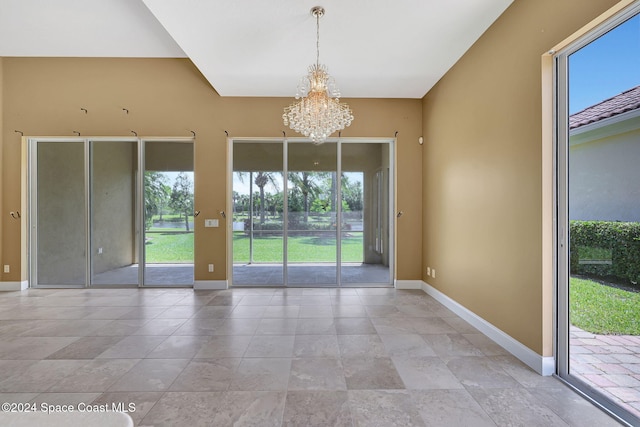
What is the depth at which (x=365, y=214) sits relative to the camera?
199 inches

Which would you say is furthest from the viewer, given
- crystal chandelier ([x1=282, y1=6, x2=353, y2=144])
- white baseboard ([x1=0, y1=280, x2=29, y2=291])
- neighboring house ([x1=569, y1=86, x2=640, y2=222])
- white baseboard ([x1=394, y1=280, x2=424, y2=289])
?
white baseboard ([x1=394, y1=280, x2=424, y2=289])

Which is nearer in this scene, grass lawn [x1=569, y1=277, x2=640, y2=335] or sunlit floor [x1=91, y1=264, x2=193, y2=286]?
grass lawn [x1=569, y1=277, x2=640, y2=335]

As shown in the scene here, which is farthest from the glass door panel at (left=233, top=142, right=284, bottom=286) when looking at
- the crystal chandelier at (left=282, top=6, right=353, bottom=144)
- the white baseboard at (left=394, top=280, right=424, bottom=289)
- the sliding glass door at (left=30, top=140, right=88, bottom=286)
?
the sliding glass door at (left=30, top=140, right=88, bottom=286)

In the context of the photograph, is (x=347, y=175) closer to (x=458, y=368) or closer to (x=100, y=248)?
→ (x=458, y=368)

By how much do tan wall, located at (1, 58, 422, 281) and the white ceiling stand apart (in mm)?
247

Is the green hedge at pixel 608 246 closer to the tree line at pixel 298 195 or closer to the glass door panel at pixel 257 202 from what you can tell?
the tree line at pixel 298 195

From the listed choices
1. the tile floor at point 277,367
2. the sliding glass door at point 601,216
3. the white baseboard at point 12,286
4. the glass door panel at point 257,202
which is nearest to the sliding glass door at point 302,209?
the glass door panel at point 257,202

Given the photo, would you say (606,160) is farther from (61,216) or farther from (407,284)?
(61,216)

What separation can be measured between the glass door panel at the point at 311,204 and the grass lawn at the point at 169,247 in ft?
5.75

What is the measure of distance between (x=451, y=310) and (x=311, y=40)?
3.75 m

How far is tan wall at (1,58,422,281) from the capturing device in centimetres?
471

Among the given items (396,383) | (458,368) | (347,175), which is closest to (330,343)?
(396,383)

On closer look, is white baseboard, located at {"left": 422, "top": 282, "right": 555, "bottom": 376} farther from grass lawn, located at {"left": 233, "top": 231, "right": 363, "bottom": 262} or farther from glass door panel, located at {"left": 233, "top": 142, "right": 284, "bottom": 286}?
glass door panel, located at {"left": 233, "top": 142, "right": 284, "bottom": 286}

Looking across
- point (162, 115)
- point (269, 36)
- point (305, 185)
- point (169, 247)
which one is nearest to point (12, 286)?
point (169, 247)
